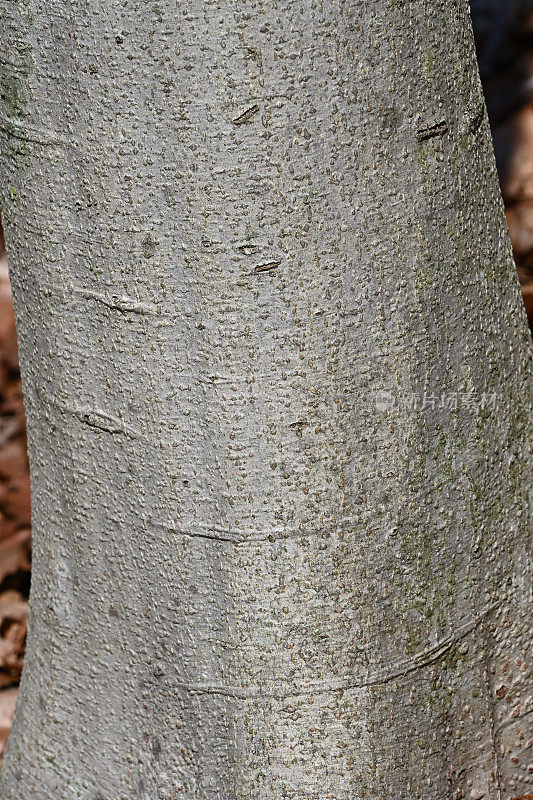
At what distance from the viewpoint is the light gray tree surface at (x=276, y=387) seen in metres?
0.84

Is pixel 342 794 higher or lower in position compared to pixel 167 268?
lower

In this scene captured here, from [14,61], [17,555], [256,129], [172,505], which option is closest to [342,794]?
[172,505]

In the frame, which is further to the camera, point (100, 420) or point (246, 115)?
point (100, 420)

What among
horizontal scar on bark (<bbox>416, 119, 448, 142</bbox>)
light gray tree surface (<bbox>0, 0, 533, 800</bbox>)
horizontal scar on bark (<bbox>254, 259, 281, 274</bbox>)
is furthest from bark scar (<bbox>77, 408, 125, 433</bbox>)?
horizontal scar on bark (<bbox>416, 119, 448, 142</bbox>)

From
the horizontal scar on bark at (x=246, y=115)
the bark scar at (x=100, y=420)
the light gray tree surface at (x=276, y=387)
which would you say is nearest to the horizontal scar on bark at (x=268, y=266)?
the light gray tree surface at (x=276, y=387)

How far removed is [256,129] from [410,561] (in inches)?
19.8

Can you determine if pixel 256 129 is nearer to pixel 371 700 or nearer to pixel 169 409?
pixel 169 409

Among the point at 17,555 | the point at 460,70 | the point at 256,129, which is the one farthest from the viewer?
the point at 17,555

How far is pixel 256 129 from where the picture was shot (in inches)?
32.6

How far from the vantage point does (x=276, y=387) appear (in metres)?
0.90

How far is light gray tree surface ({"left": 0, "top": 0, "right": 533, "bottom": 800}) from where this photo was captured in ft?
2.76
